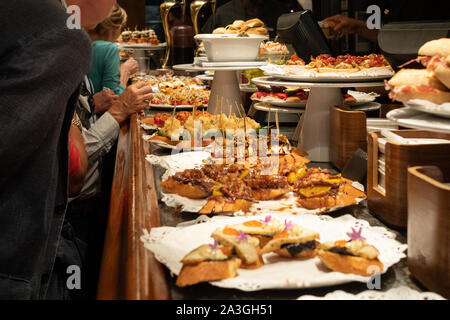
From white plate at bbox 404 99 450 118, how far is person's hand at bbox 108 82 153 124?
6.81 ft

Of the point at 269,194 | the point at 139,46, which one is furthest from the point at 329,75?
the point at 139,46


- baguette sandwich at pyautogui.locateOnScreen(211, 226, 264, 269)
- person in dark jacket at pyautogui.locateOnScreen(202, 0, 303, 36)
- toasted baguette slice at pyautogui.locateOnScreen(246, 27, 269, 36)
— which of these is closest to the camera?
baguette sandwich at pyautogui.locateOnScreen(211, 226, 264, 269)

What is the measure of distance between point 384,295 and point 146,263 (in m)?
0.42

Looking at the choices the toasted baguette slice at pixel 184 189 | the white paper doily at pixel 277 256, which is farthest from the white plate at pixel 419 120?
the toasted baguette slice at pixel 184 189

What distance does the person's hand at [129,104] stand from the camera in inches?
113

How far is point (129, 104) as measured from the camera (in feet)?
9.51

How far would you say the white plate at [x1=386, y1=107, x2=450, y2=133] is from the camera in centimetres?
93

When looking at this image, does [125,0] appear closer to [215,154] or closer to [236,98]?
[236,98]

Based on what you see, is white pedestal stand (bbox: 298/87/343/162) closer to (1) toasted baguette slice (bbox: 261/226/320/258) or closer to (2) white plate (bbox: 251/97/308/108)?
(2) white plate (bbox: 251/97/308/108)

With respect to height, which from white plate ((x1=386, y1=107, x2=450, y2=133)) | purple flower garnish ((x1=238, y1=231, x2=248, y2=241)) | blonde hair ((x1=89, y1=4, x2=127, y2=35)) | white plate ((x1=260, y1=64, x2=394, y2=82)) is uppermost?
blonde hair ((x1=89, y1=4, x2=127, y2=35))

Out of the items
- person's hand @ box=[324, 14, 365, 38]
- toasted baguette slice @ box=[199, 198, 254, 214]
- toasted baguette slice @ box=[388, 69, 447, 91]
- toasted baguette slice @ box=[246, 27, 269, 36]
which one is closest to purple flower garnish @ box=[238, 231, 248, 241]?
toasted baguette slice @ box=[199, 198, 254, 214]

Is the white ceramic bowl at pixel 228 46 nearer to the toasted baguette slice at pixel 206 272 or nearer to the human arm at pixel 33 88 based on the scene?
the human arm at pixel 33 88

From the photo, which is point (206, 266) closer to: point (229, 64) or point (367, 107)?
point (367, 107)
